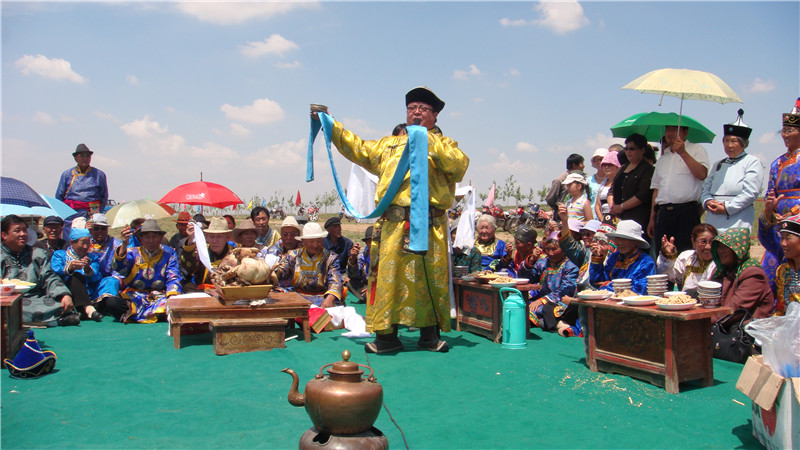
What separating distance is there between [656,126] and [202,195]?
640 cm

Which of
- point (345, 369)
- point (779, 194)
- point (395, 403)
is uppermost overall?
point (779, 194)

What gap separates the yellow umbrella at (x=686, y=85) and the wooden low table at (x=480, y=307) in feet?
7.28

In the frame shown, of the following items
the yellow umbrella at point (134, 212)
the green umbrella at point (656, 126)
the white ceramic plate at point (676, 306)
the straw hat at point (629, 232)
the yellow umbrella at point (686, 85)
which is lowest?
the white ceramic plate at point (676, 306)

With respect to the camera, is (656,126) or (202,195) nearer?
(656,126)

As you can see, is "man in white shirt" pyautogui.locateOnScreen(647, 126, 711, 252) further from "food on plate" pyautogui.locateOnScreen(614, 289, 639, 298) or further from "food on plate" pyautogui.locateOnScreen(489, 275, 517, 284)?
"food on plate" pyautogui.locateOnScreen(614, 289, 639, 298)

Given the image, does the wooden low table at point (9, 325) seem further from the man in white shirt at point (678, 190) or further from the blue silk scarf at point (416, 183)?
the man in white shirt at point (678, 190)

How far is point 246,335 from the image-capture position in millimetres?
5367

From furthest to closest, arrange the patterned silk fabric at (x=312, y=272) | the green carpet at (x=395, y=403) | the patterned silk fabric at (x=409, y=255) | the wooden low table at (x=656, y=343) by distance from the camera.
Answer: the patterned silk fabric at (x=312, y=272), the patterned silk fabric at (x=409, y=255), the wooden low table at (x=656, y=343), the green carpet at (x=395, y=403)

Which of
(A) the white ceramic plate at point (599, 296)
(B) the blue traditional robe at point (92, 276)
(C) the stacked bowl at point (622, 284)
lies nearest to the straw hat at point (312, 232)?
(B) the blue traditional robe at point (92, 276)

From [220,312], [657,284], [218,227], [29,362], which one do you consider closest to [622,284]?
[657,284]

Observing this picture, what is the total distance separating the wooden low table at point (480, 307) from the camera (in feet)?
19.0

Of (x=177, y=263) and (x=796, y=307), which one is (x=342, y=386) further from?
(x=177, y=263)

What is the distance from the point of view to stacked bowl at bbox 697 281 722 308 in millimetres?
4207

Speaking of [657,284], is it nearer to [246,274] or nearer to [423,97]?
[423,97]
